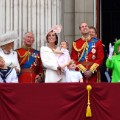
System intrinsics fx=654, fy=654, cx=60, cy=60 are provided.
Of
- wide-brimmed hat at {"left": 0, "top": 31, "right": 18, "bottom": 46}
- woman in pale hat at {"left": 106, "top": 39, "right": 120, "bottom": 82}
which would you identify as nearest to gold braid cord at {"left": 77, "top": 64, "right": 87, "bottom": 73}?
woman in pale hat at {"left": 106, "top": 39, "right": 120, "bottom": 82}

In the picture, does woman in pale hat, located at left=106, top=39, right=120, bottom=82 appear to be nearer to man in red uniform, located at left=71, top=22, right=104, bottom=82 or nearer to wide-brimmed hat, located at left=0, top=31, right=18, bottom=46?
man in red uniform, located at left=71, top=22, right=104, bottom=82

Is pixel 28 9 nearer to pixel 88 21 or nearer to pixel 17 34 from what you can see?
pixel 17 34

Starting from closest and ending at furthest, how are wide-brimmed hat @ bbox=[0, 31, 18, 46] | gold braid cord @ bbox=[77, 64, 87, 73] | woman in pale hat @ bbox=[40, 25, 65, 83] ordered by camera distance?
woman in pale hat @ bbox=[40, 25, 65, 83] < wide-brimmed hat @ bbox=[0, 31, 18, 46] < gold braid cord @ bbox=[77, 64, 87, 73]

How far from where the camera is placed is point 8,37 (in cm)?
1255

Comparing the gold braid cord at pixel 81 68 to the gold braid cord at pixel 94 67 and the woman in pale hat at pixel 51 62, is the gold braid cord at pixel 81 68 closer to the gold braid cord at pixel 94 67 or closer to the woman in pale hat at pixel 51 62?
the gold braid cord at pixel 94 67

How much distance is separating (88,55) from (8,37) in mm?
1598

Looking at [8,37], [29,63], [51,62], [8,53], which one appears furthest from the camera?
[29,63]

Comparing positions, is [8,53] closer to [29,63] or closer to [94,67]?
[29,63]

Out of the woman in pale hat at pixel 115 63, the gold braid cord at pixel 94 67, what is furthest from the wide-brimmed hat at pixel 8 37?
the woman in pale hat at pixel 115 63

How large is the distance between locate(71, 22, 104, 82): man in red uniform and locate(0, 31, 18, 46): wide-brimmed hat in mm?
1225

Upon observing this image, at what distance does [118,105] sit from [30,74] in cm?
198

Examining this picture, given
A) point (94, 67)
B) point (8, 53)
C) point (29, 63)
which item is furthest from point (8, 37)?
point (94, 67)

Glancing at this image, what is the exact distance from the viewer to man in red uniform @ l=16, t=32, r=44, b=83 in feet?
41.3

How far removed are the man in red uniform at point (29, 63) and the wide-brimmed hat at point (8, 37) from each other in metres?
0.22
